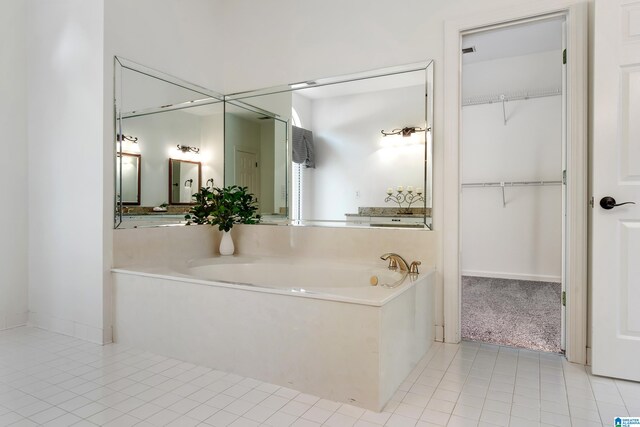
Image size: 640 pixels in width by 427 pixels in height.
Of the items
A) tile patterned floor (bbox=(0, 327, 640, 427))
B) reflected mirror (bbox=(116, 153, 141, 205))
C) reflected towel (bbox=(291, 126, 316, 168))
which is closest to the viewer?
tile patterned floor (bbox=(0, 327, 640, 427))

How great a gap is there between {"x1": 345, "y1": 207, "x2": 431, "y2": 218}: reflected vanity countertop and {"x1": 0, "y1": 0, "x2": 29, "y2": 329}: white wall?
94.3 inches

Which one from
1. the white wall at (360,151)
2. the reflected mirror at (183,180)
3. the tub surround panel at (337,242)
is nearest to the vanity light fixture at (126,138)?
the reflected mirror at (183,180)

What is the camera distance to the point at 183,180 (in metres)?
3.11

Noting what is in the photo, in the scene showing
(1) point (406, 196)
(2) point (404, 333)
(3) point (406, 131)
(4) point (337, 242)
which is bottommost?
(2) point (404, 333)

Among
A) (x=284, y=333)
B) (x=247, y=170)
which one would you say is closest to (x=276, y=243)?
(x=247, y=170)

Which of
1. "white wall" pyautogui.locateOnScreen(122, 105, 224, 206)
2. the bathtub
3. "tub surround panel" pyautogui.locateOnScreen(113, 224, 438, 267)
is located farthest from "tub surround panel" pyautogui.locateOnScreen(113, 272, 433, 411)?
"white wall" pyautogui.locateOnScreen(122, 105, 224, 206)

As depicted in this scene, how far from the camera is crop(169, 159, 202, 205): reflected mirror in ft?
9.90

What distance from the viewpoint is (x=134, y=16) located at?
2.66 m

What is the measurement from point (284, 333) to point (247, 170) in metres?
1.90

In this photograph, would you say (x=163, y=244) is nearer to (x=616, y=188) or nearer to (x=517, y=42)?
(x=616, y=188)

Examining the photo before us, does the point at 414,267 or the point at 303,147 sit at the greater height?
the point at 303,147

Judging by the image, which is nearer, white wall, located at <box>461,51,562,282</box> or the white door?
the white door

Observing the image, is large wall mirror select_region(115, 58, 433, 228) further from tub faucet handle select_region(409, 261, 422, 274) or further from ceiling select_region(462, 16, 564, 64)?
ceiling select_region(462, 16, 564, 64)

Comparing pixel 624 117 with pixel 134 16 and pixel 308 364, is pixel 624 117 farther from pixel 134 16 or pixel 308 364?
pixel 134 16
